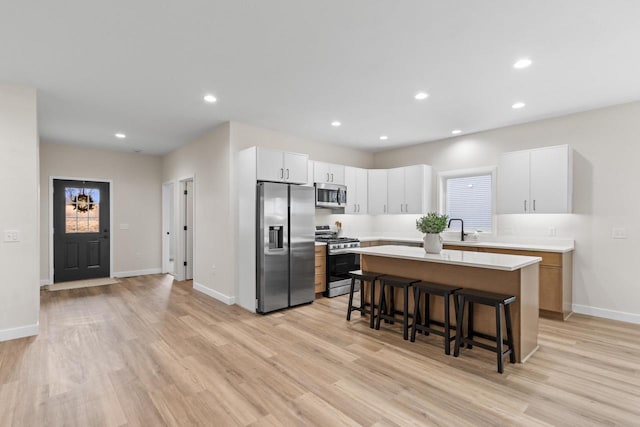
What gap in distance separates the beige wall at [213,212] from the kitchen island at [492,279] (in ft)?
7.94

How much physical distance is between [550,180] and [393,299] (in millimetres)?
2731

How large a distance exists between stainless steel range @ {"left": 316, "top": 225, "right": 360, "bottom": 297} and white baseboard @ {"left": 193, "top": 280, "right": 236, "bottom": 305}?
152cm

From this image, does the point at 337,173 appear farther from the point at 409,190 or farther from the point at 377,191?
the point at 409,190

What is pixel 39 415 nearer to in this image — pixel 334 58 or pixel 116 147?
pixel 334 58

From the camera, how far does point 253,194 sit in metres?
4.37

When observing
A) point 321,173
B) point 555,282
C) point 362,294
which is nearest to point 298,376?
point 362,294

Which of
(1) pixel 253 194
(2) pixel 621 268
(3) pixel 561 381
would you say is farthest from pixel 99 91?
(2) pixel 621 268

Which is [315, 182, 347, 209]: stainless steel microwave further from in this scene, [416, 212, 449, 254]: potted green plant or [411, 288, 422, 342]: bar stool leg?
[411, 288, 422, 342]: bar stool leg

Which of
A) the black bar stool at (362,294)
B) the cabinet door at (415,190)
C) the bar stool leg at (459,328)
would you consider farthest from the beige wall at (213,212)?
the cabinet door at (415,190)

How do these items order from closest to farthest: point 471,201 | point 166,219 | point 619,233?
point 619,233 → point 471,201 → point 166,219

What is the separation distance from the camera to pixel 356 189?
6.28 meters

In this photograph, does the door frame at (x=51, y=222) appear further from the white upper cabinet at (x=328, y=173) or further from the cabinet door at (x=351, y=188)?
the cabinet door at (x=351, y=188)

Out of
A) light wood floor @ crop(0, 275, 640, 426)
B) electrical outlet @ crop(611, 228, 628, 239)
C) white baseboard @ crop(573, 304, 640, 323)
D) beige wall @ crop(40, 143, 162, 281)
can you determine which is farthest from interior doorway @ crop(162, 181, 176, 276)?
electrical outlet @ crop(611, 228, 628, 239)

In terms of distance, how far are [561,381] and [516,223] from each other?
9.39ft
